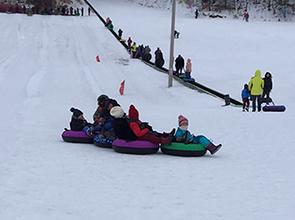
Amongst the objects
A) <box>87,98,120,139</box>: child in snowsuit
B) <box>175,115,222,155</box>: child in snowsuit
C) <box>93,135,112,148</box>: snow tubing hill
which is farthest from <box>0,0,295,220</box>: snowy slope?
<box>87,98,120,139</box>: child in snowsuit

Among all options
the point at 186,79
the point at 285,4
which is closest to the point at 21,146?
the point at 186,79

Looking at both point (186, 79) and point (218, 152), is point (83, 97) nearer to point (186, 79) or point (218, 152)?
point (186, 79)

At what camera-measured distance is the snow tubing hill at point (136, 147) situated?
25.6ft

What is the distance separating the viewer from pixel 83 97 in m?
17.8

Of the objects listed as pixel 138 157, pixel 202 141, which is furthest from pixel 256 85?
pixel 138 157

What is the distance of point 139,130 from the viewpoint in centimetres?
778

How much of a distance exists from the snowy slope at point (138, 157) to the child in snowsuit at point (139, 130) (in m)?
0.35

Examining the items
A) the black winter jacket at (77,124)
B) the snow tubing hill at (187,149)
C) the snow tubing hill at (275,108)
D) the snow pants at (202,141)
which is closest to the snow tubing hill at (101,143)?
the black winter jacket at (77,124)

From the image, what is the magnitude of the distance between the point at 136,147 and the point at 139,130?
327 millimetres

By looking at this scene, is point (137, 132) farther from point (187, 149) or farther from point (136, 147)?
point (187, 149)

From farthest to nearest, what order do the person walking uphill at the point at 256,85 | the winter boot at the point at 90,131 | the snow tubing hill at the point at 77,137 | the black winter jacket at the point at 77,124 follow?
the person walking uphill at the point at 256,85 → the black winter jacket at the point at 77,124 → the snow tubing hill at the point at 77,137 → the winter boot at the point at 90,131

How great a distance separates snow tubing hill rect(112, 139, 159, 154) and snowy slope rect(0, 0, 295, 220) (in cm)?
17

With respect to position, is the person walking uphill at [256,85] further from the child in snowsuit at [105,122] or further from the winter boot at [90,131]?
the winter boot at [90,131]

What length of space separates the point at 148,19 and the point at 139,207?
43.7 metres
